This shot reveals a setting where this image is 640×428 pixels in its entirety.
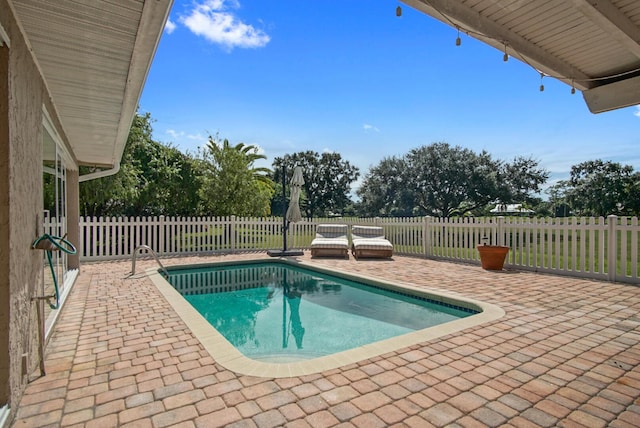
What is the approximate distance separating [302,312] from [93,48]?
400 cm

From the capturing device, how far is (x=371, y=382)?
7.28ft

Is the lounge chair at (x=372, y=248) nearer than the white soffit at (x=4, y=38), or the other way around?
the white soffit at (x=4, y=38)

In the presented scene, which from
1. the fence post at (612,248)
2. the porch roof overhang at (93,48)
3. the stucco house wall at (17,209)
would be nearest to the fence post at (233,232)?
the porch roof overhang at (93,48)

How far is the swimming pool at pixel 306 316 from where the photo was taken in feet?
9.25

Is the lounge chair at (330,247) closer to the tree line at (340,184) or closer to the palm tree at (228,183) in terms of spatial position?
the tree line at (340,184)

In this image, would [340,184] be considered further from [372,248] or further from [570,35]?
[570,35]

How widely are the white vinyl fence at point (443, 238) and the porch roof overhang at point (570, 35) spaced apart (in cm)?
299

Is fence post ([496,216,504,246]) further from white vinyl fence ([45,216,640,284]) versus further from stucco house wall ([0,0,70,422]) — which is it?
stucco house wall ([0,0,70,422])

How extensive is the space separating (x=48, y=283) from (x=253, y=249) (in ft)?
24.5

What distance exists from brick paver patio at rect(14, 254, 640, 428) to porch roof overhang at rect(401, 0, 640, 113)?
102 inches

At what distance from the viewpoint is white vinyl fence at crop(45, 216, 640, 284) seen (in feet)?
19.2

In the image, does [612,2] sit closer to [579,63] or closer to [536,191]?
[579,63]

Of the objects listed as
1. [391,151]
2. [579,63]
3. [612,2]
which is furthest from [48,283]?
[391,151]

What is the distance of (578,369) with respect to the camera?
241cm
